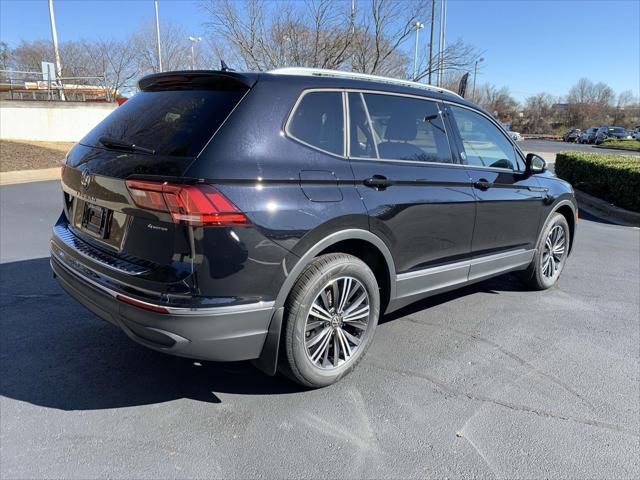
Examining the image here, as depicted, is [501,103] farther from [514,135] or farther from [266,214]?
[266,214]

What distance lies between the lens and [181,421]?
2879 mm

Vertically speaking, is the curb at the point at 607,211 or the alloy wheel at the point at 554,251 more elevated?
the alloy wheel at the point at 554,251

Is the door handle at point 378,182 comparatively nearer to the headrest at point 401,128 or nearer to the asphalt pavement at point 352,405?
the headrest at point 401,128

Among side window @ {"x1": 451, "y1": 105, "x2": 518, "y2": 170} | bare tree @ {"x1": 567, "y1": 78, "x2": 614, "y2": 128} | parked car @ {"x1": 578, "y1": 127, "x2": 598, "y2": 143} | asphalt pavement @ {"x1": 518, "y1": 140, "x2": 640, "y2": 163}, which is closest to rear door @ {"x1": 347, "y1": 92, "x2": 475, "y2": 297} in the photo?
side window @ {"x1": 451, "y1": 105, "x2": 518, "y2": 170}

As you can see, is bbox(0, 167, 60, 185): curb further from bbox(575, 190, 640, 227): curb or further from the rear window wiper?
bbox(575, 190, 640, 227): curb

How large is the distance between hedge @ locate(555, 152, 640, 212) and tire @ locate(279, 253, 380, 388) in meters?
9.02

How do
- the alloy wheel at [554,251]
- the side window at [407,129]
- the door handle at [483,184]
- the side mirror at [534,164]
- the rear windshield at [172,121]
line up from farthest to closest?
the alloy wheel at [554,251] < the side mirror at [534,164] < the door handle at [483,184] < the side window at [407,129] < the rear windshield at [172,121]

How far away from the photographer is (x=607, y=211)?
1067cm

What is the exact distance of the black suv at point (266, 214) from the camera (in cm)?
257

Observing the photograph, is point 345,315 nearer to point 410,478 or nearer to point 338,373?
point 338,373

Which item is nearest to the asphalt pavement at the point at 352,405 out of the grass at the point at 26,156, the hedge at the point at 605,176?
the hedge at the point at 605,176

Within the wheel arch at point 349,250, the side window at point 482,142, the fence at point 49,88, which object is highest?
the fence at point 49,88

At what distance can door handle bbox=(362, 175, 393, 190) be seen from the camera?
3229 millimetres

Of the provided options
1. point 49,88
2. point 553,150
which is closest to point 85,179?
point 49,88
